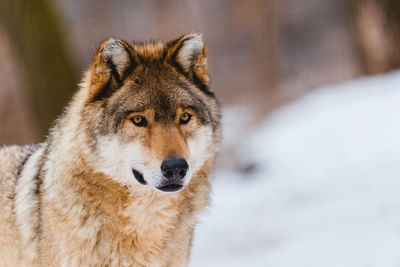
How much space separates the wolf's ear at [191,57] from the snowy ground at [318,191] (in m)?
1.05

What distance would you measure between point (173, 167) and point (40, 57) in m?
4.64

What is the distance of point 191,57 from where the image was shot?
3.90 meters

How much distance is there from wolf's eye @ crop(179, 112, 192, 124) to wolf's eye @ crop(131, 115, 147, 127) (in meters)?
0.26

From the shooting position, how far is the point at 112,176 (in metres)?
3.45

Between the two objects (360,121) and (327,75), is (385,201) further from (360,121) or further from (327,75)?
(327,75)

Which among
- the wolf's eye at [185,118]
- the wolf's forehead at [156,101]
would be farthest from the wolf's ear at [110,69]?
the wolf's eye at [185,118]

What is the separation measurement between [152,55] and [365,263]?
8.56 ft

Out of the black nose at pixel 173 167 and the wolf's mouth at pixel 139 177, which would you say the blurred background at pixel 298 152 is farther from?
the black nose at pixel 173 167

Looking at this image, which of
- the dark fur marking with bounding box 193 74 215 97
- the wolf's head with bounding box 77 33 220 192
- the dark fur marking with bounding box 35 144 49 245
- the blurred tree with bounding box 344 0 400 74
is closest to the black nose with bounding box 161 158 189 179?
the wolf's head with bounding box 77 33 220 192

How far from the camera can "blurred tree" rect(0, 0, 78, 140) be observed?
7.14 m

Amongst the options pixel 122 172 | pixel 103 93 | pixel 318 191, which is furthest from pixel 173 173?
pixel 318 191

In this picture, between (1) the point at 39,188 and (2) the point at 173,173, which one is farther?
(1) the point at 39,188

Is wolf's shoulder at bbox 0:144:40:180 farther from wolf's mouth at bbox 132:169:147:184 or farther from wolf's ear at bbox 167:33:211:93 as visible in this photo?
wolf's ear at bbox 167:33:211:93

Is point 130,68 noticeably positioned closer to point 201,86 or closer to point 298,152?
point 201,86
